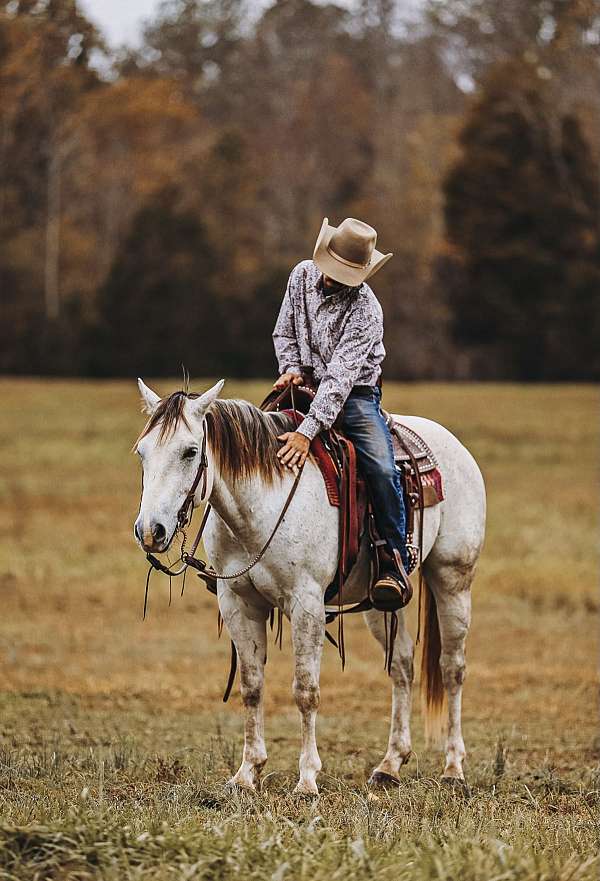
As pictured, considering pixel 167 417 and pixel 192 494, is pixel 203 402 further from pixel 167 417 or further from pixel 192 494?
pixel 192 494

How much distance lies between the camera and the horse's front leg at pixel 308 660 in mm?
6801

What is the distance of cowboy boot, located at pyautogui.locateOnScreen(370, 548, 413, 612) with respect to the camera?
710 cm

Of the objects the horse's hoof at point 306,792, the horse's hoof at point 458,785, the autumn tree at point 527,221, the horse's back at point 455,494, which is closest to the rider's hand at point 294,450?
the horse's back at point 455,494

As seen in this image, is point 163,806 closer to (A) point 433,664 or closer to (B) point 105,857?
(B) point 105,857

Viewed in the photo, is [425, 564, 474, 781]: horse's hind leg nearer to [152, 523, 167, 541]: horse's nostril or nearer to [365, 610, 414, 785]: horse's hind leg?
[365, 610, 414, 785]: horse's hind leg

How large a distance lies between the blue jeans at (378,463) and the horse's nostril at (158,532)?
4.99 ft

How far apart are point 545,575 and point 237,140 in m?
34.9

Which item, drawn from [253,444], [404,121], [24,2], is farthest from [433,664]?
[404,121]

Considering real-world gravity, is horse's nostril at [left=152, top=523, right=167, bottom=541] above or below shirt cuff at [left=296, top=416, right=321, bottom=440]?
below

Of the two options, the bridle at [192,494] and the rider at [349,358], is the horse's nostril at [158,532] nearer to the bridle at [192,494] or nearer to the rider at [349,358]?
the bridle at [192,494]

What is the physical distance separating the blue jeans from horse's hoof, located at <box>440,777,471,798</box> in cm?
119

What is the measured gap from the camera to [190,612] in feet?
55.4

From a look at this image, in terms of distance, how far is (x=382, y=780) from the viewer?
746 centimetres

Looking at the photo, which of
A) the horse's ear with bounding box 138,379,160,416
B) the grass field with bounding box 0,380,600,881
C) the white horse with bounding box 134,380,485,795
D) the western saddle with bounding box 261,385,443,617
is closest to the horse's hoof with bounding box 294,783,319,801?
the white horse with bounding box 134,380,485,795
